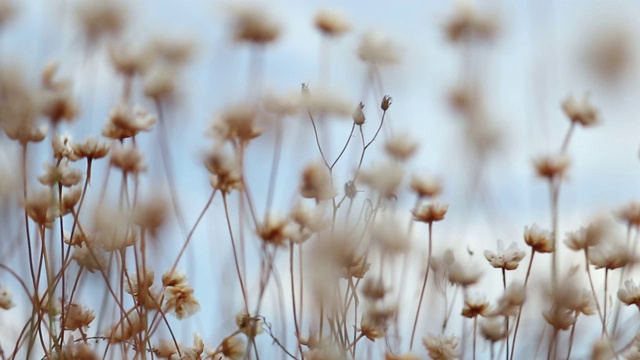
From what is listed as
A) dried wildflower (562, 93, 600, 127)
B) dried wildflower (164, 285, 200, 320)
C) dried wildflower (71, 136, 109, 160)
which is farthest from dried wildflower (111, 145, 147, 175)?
dried wildflower (562, 93, 600, 127)

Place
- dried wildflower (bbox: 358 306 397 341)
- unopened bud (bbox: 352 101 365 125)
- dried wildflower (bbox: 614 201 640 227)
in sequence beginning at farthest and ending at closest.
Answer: dried wildflower (bbox: 614 201 640 227)
unopened bud (bbox: 352 101 365 125)
dried wildflower (bbox: 358 306 397 341)

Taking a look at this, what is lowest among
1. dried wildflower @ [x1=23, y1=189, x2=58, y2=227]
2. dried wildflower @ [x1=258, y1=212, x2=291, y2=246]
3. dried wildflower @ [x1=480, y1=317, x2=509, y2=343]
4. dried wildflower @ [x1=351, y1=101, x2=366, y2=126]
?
dried wildflower @ [x1=480, y1=317, x2=509, y2=343]

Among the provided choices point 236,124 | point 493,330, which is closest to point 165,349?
point 236,124

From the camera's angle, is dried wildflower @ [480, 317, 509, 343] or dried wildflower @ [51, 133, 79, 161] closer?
dried wildflower @ [480, 317, 509, 343]

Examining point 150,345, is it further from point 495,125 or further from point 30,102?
point 495,125

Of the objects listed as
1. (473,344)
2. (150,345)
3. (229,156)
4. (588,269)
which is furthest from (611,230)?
(150,345)

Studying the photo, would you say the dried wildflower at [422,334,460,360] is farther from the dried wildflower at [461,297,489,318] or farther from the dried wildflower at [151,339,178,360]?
the dried wildflower at [151,339,178,360]

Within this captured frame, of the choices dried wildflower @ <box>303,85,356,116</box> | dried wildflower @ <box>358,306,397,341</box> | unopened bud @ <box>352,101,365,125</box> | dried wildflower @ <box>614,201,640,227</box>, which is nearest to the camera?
dried wildflower @ <box>358,306,397,341</box>
